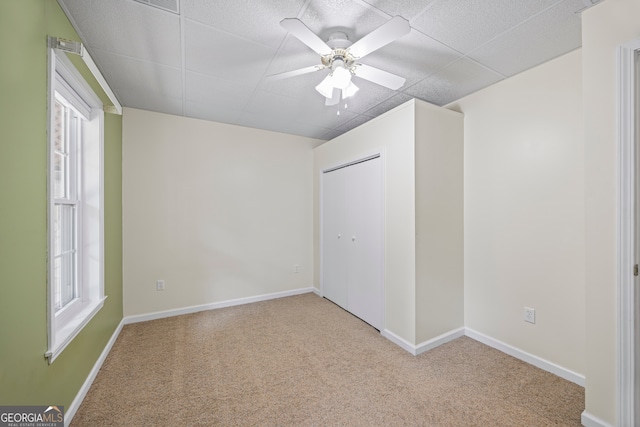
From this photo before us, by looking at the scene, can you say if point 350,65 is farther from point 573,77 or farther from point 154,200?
point 154,200

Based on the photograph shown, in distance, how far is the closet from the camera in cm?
271

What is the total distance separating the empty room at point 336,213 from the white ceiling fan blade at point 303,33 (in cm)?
2

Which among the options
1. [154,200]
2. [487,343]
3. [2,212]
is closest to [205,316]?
[154,200]

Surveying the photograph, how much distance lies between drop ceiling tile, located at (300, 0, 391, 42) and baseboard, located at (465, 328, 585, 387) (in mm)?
2765

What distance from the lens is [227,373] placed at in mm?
1972

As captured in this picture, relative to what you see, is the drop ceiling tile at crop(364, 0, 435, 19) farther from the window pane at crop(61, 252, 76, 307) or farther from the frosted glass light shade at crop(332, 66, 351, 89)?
the window pane at crop(61, 252, 76, 307)

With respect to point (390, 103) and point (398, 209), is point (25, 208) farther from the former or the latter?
point (390, 103)

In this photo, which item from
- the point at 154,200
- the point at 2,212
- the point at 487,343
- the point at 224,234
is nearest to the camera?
the point at 2,212

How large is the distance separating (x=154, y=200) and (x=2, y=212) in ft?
6.96

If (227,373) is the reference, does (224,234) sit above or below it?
above

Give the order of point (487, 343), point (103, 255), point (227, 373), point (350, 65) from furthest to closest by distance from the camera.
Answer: point (487, 343) → point (103, 255) → point (227, 373) → point (350, 65)

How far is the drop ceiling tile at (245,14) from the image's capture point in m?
1.43

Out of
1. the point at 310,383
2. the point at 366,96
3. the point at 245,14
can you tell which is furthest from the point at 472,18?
the point at 310,383

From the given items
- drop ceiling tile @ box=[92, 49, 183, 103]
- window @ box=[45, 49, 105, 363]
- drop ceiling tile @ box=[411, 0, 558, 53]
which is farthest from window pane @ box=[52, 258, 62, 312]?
drop ceiling tile @ box=[411, 0, 558, 53]
